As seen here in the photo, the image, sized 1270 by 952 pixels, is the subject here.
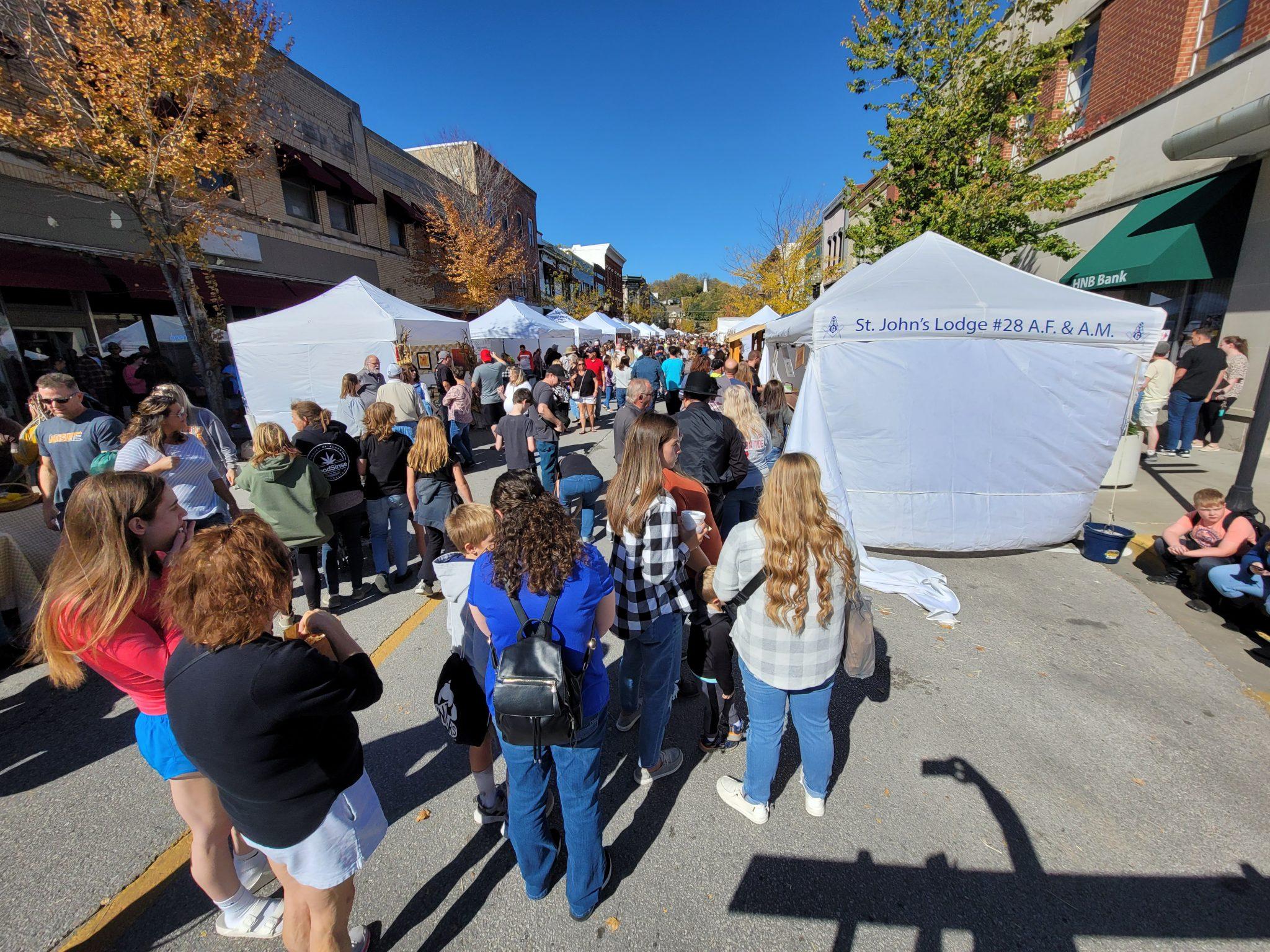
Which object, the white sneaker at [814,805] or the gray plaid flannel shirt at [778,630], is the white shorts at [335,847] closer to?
the gray plaid flannel shirt at [778,630]

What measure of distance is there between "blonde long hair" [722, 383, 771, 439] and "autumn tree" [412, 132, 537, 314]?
2053 centimetres

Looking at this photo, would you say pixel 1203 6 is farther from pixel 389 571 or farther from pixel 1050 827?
pixel 389 571

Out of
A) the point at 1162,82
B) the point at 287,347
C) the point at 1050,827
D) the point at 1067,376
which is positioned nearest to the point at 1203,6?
the point at 1162,82

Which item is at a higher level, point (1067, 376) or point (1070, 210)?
point (1070, 210)

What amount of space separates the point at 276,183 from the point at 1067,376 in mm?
19991

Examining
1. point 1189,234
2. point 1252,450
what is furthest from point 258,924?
point 1189,234

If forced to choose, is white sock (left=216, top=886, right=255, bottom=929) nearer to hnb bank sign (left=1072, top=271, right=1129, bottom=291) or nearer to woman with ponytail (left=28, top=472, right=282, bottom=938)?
woman with ponytail (left=28, top=472, right=282, bottom=938)

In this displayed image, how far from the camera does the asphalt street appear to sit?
2090mm

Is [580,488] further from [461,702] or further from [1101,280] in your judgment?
[1101,280]

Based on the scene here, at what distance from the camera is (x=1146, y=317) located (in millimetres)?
5059

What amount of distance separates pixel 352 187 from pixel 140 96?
10733 millimetres

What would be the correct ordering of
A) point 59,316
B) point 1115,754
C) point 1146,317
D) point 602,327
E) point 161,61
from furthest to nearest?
point 602,327, point 59,316, point 161,61, point 1146,317, point 1115,754

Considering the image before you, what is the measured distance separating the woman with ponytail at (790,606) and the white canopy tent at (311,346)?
8597 mm

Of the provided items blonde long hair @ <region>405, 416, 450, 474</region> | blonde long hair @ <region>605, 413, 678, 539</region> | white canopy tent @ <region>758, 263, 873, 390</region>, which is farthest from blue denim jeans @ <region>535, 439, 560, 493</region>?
blonde long hair @ <region>605, 413, 678, 539</region>
